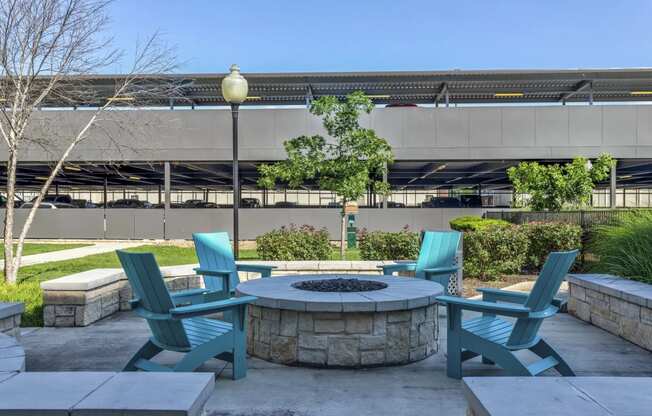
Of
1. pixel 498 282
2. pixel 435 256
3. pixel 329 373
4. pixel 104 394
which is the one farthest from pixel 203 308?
pixel 498 282

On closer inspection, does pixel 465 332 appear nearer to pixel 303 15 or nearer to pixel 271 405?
pixel 271 405

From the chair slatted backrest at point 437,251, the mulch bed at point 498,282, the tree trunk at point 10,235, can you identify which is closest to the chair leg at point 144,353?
the chair slatted backrest at point 437,251

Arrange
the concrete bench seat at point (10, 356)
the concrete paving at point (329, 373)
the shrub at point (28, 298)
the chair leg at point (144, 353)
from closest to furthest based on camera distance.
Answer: the concrete bench seat at point (10, 356) → the concrete paving at point (329, 373) → the chair leg at point (144, 353) → the shrub at point (28, 298)

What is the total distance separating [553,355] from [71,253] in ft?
43.0

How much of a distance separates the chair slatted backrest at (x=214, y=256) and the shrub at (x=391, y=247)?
3676 millimetres

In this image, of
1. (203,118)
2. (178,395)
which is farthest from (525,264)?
(203,118)

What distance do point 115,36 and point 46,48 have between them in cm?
156

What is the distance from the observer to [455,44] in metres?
17.2

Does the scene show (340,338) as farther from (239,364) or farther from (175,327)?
(175,327)

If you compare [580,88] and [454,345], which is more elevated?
[580,88]

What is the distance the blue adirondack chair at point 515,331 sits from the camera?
12.8 ft

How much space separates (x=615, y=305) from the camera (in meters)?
5.85

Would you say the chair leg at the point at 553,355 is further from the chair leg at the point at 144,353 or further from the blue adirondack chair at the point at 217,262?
the blue adirondack chair at the point at 217,262

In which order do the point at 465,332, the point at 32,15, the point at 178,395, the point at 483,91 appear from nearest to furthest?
the point at 178,395 → the point at 465,332 → the point at 32,15 → the point at 483,91
